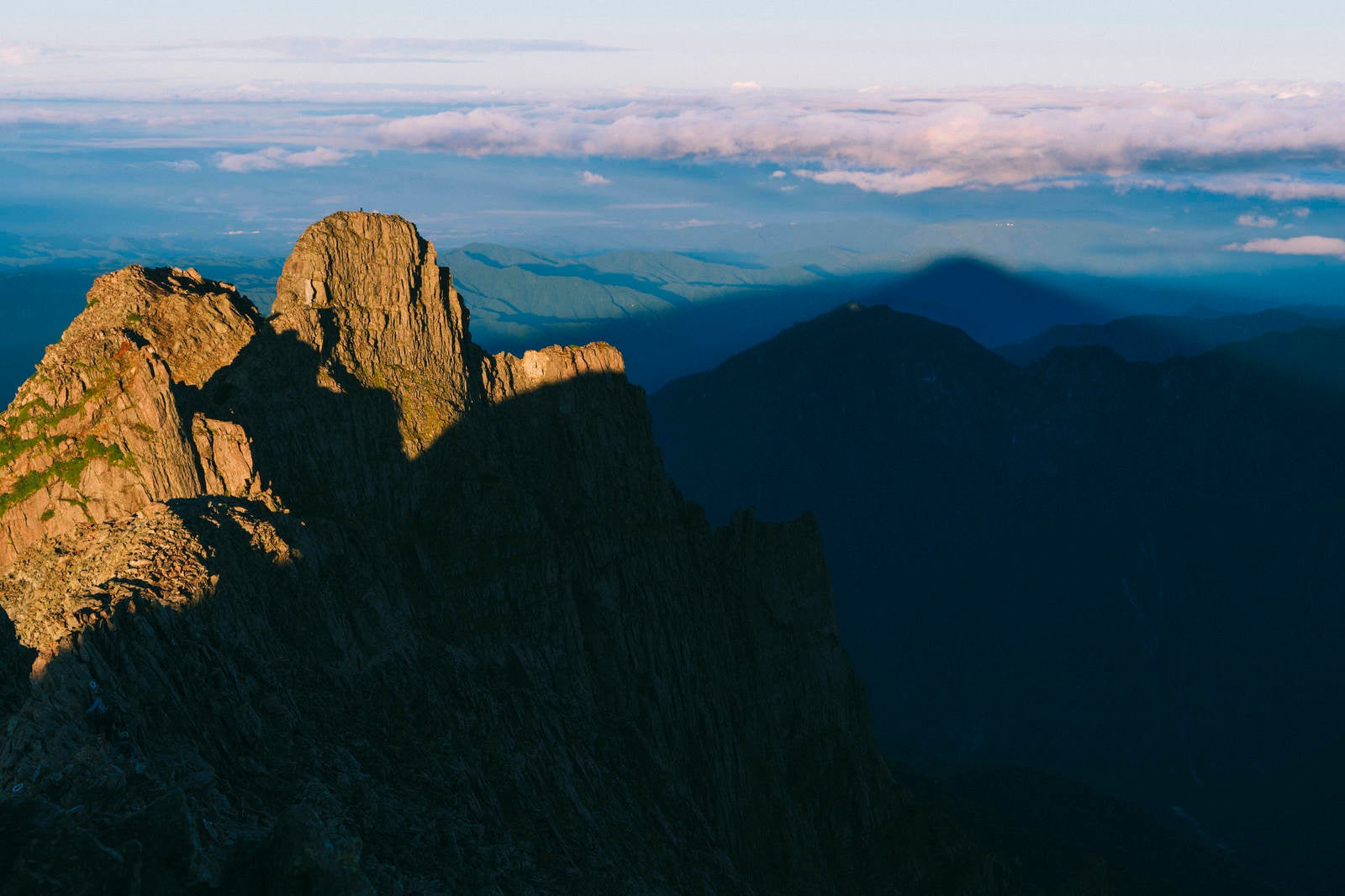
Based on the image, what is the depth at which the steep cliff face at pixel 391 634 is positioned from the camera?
33.7m

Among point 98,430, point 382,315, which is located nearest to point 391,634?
point 98,430

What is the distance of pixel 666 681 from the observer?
→ 91.2 metres

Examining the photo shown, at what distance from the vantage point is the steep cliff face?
3369 centimetres

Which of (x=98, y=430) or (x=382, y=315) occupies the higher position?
(x=382, y=315)

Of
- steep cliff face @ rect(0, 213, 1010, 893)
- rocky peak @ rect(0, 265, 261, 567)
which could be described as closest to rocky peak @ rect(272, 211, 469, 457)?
steep cliff face @ rect(0, 213, 1010, 893)

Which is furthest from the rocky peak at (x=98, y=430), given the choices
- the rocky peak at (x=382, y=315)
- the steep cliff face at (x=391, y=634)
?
the rocky peak at (x=382, y=315)

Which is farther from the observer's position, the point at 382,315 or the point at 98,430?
the point at 382,315

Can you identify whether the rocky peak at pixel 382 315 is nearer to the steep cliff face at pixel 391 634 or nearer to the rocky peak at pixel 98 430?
the steep cliff face at pixel 391 634

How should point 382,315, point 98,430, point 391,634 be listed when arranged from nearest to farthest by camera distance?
1. point 391,634
2. point 98,430
3. point 382,315

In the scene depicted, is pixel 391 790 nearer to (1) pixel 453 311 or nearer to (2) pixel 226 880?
(2) pixel 226 880

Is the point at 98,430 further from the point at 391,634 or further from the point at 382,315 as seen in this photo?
the point at 382,315

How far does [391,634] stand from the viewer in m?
57.1

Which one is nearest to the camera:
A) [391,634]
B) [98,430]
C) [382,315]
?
[391,634]

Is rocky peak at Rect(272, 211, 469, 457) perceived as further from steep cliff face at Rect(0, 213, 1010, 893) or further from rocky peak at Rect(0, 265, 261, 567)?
rocky peak at Rect(0, 265, 261, 567)
